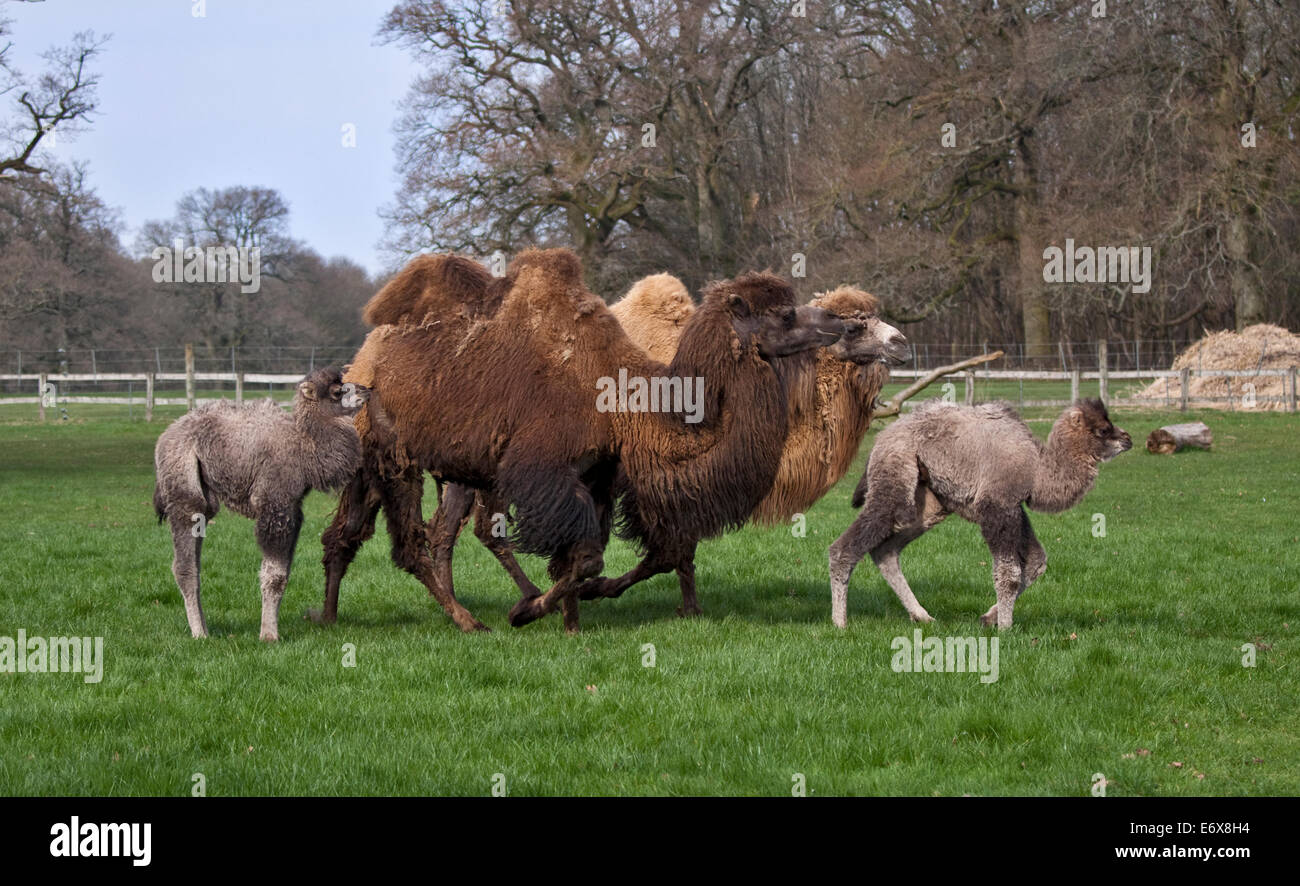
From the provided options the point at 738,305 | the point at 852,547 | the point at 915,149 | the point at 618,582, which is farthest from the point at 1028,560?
the point at 915,149

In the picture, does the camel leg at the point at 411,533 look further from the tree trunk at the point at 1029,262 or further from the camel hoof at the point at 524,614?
the tree trunk at the point at 1029,262

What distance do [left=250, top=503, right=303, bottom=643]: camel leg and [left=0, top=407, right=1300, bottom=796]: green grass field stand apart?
192mm

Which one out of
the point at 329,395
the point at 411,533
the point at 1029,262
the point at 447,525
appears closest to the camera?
the point at 329,395

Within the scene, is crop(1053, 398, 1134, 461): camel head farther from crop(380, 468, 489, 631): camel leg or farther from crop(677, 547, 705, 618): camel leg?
crop(380, 468, 489, 631): camel leg

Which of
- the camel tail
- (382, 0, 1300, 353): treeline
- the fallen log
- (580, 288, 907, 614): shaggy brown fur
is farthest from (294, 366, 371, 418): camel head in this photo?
(382, 0, 1300, 353): treeline

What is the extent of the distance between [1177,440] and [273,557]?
18545mm

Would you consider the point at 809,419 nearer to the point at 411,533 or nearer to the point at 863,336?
the point at 863,336

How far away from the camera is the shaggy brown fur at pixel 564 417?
26.5 feet

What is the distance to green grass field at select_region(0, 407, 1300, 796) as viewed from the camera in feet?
17.5

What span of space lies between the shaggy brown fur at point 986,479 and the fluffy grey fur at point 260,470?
3.36m

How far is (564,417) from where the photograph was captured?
8.12 meters

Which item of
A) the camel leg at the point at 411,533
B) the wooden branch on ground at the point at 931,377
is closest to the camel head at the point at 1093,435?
the wooden branch on ground at the point at 931,377
